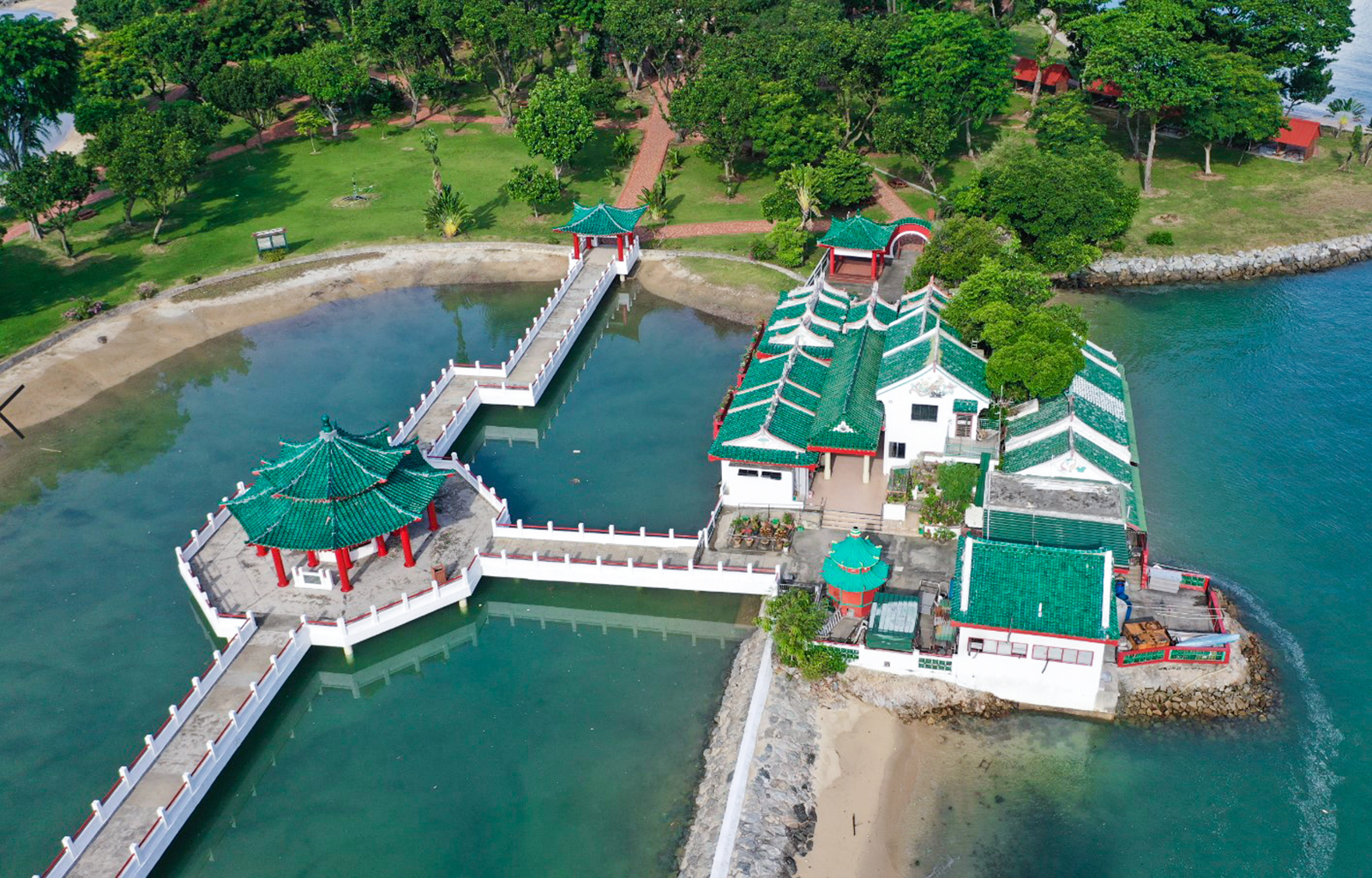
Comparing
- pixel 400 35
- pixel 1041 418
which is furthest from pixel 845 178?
pixel 400 35

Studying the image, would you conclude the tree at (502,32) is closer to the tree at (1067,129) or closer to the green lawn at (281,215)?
the green lawn at (281,215)

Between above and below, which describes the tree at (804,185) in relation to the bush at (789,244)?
above

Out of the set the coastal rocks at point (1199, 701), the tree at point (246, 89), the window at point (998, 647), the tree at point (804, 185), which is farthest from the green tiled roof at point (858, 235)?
the tree at point (246, 89)

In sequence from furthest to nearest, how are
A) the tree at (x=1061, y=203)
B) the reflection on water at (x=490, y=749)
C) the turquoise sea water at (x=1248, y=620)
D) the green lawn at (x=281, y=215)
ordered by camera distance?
the green lawn at (x=281, y=215), the tree at (x=1061, y=203), the reflection on water at (x=490, y=749), the turquoise sea water at (x=1248, y=620)

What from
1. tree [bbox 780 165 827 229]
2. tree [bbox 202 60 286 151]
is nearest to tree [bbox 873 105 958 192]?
tree [bbox 780 165 827 229]

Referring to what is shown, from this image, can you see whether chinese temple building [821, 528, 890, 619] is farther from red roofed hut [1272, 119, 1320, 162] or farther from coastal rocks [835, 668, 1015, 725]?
red roofed hut [1272, 119, 1320, 162]

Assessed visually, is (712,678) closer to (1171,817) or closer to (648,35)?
(1171,817)

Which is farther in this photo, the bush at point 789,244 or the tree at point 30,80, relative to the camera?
the tree at point 30,80
